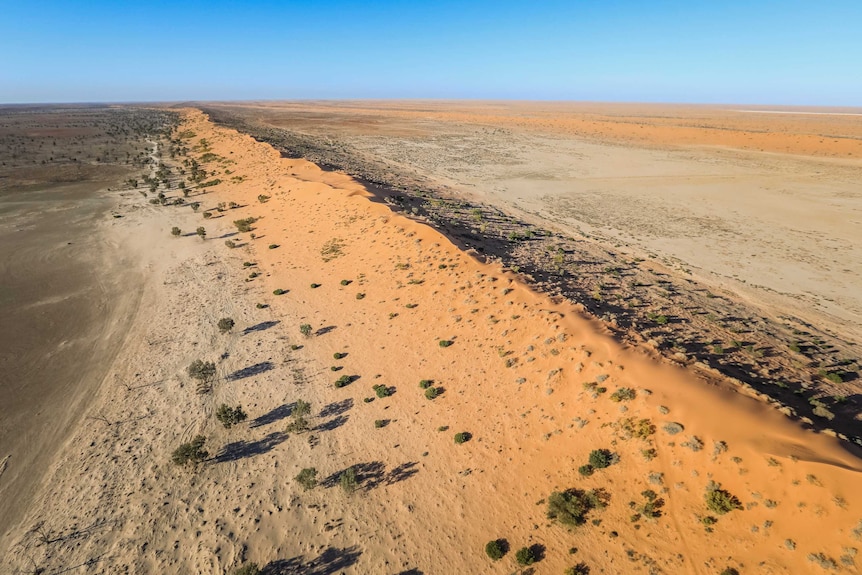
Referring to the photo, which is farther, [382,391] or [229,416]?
[382,391]

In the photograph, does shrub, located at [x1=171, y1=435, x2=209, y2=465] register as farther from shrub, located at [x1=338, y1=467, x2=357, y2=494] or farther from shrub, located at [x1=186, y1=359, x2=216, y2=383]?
shrub, located at [x1=338, y1=467, x2=357, y2=494]

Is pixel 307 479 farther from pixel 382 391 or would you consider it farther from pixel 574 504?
pixel 574 504

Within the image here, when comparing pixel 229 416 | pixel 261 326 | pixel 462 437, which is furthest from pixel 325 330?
pixel 462 437

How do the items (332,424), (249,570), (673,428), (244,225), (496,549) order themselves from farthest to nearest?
(244,225) → (332,424) → (673,428) → (496,549) → (249,570)

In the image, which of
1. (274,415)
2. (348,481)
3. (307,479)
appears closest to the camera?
(348,481)

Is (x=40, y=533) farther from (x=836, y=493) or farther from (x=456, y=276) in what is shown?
(x=836, y=493)

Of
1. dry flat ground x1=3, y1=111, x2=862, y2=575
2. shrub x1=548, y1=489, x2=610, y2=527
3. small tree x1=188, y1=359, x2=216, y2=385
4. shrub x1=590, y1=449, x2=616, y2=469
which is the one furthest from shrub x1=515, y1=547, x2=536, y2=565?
small tree x1=188, y1=359, x2=216, y2=385

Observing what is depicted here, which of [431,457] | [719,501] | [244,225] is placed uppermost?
[244,225]
